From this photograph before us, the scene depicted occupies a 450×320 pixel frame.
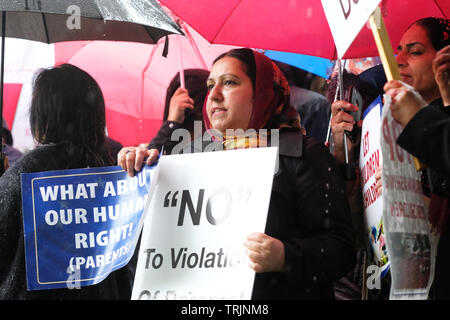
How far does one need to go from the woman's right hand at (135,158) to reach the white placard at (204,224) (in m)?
0.08

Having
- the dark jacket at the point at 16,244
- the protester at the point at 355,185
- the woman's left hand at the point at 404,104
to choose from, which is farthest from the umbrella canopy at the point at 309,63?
the woman's left hand at the point at 404,104

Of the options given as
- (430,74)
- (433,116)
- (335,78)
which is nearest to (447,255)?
(433,116)

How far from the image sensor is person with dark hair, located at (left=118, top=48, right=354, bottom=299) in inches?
111

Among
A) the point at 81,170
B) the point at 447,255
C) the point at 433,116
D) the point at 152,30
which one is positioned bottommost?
the point at 447,255

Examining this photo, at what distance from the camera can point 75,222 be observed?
11.0ft

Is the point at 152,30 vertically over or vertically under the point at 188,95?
over

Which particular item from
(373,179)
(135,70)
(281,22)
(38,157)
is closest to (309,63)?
(281,22)

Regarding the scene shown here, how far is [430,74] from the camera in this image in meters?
3.27

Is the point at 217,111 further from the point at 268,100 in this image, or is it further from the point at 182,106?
the point at 182,106

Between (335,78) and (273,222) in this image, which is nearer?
(273,222)

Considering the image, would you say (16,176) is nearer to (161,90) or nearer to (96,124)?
(96,124)
